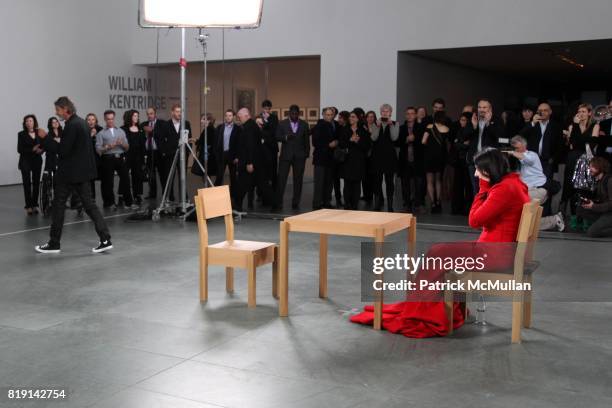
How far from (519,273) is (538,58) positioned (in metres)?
12.2

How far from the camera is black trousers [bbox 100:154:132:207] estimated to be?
1048 centimetres

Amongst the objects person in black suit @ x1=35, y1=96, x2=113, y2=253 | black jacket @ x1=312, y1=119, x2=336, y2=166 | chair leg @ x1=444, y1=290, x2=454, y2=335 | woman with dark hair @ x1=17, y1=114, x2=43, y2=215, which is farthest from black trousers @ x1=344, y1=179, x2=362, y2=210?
chair leg @ x1=444, y1=290, x2=454, y2=335

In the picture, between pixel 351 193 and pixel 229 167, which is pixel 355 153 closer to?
pixel 351 193

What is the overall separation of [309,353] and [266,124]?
24.7 ft

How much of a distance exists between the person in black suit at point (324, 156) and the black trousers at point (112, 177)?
2756 mm

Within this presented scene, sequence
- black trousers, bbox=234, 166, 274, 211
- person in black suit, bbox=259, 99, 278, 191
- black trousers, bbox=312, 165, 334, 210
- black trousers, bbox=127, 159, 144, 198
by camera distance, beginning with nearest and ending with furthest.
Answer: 1. black trousers, bbox=234, 166, 274, 211
2. black trousers, bbox=312, 165, 334, 210
3. black trousers, bbox=127, 159, 144, 198
4. person in black suit, bbox=259, 99, 278, 191

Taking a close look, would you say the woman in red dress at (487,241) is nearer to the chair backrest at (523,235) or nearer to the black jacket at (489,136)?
the chair backrest at (523,235)

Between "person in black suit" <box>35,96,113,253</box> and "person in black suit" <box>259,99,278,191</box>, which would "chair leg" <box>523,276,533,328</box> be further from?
"person in black suit" <box>259,99,278,191</box>

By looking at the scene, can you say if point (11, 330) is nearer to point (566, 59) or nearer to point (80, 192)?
point (80, 192)

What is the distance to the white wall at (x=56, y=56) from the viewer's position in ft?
44.6

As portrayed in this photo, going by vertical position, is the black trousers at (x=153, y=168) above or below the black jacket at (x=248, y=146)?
below

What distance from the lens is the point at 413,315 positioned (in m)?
4.45

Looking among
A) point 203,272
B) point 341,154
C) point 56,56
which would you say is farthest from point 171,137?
point 203,272

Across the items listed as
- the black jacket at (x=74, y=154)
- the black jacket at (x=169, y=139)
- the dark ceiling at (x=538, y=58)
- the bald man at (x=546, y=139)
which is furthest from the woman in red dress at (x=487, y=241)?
the dark ceiling at (x=538, y=58)
